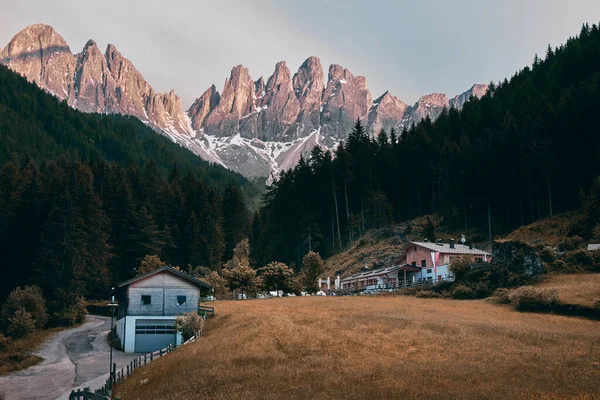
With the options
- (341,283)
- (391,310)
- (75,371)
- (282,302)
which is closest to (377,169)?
(341,283)

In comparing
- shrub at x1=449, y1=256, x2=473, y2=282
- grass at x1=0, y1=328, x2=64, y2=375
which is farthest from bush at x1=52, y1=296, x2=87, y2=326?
shrub at x1=449, y1=256, x2=473, y2=282

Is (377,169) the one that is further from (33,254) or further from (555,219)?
(33,254)

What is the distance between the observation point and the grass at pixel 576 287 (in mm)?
46888

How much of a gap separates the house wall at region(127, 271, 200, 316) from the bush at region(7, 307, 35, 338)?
48.0ft

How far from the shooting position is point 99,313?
89438 mm

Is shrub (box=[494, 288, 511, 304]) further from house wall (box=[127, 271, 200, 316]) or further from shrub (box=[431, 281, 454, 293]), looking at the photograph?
house wall (box=[127, 271, 200, 316])

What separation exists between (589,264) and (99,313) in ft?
238

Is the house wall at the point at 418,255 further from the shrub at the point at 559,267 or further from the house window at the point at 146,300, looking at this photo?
the house window at the point at 146,300

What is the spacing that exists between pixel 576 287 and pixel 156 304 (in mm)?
42612

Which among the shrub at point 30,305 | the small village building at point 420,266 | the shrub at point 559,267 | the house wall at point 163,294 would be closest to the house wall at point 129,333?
the house wall at point 163,294

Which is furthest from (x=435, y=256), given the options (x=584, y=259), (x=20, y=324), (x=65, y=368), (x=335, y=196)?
(x=20, y=324)

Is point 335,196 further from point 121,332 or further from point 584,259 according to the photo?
point 121,332

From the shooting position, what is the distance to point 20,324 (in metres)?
62.8

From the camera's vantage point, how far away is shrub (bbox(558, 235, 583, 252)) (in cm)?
6438
